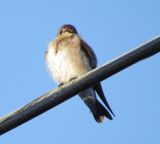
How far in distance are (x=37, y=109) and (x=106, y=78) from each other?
444 mm

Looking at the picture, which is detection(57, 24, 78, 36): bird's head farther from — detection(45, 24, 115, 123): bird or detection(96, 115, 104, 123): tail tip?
A: detection(96, 115, 104, 123): tail tip

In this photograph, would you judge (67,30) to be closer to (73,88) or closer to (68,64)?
(68,64)

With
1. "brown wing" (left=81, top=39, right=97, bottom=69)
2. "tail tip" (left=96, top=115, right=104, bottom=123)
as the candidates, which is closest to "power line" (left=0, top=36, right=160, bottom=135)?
"tail tip" (left=96, top=115, right=104, bottom=123)

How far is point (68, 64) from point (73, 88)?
3364mm

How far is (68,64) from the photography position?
656 cm

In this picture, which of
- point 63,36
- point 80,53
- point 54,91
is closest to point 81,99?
point 80,53

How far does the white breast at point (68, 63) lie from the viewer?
6484mm

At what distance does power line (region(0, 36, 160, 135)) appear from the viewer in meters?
3.06

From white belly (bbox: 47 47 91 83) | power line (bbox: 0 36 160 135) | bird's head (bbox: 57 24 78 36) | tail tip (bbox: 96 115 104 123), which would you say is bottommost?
power line (bbox: 0 36 160 135)

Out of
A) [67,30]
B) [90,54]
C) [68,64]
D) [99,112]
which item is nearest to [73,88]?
[99,112]

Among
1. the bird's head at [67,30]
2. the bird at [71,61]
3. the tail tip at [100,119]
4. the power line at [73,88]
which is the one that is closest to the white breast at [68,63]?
the bird at [71,61]

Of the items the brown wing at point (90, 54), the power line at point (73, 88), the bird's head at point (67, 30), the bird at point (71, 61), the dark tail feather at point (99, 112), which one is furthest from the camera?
the bird's head at point (67, 30)

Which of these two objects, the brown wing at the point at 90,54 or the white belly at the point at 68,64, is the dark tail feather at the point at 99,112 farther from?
the brown wing at the point at 90,54

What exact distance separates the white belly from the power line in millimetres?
3229
